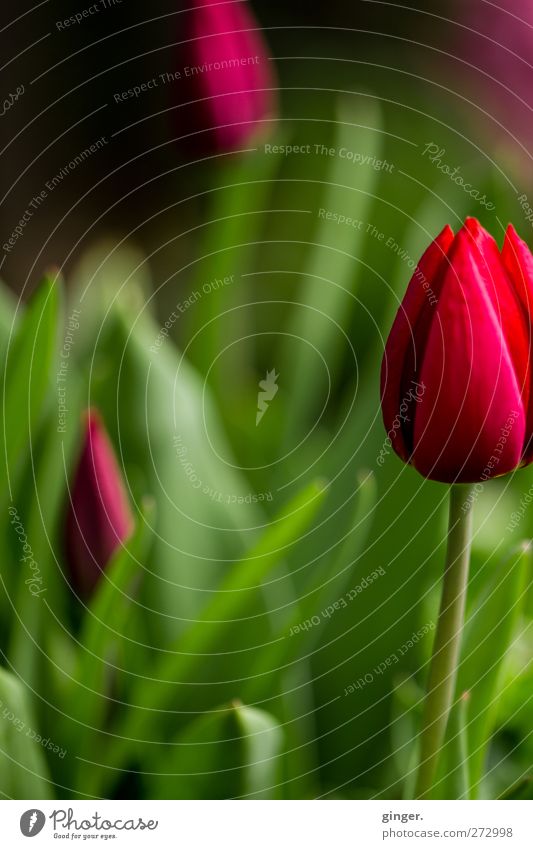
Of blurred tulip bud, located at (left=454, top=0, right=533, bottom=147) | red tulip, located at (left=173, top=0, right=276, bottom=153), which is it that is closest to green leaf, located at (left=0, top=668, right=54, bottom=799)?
red tulip, located at (left=173, top=0, right=276, bottom=153)

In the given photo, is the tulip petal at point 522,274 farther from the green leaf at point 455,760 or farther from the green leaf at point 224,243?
the green leaf at point 224,243

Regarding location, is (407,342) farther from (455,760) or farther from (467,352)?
(455,760)

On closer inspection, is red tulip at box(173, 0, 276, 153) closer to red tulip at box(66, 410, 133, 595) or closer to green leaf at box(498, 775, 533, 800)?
red tulip at box(66, 410, 133, 595)

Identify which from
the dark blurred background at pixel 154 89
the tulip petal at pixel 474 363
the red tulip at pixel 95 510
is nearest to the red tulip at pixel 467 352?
the tulip petal at pixel 474 363
